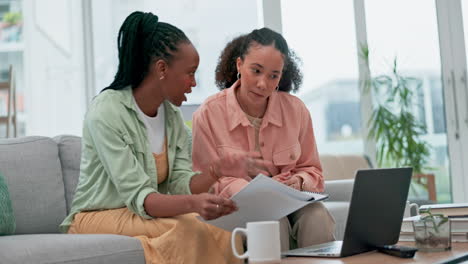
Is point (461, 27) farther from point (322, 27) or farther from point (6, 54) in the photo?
point (6, 54)

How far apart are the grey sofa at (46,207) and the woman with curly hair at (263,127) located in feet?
1.54

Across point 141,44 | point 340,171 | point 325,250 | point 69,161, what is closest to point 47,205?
point 69,161

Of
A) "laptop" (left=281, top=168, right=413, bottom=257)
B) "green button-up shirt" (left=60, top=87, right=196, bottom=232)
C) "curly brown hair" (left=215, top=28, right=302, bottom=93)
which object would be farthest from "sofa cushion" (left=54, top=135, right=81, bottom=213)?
"laptop" (left=281, top=168, right=413, bottom=257)

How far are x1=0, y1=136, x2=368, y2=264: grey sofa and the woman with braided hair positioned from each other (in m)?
0.10

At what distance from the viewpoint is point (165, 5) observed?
5812 millimetres

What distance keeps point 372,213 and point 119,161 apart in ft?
2.42

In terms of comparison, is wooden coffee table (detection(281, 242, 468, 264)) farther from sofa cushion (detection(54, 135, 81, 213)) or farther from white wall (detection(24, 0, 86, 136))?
white wall (detection(24, 0, 86, 136))

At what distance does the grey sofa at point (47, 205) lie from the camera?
184cm

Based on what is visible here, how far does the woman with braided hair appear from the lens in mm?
1906

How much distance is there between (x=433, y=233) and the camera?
5.59 feet

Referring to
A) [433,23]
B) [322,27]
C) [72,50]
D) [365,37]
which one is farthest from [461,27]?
[72,50]

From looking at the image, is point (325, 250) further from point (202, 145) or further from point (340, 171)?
point (340, 171)

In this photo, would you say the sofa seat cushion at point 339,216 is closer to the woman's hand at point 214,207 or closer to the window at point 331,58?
the woman's hand at point 214,207

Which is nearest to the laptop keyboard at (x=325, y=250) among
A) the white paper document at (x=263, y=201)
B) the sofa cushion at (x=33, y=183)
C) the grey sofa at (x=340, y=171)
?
the white paper document at (x=263, y=201)
